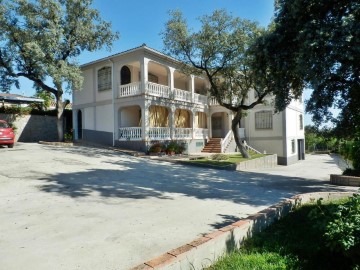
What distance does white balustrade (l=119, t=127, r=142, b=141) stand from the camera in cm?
2112

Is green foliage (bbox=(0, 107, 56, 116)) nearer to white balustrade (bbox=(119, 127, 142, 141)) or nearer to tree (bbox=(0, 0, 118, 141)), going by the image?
tree (bbox=(0, 0, 118, 141))

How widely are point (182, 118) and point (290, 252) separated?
74.9 ft

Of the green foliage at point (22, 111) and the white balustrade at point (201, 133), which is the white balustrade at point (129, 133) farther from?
the green foliage at point (22, 111)

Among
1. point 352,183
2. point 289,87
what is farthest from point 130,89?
point 352,183

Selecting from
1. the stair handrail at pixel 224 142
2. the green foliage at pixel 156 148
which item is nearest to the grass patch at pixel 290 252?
the green foliage at pixel 156 148

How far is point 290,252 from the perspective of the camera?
14.8ft

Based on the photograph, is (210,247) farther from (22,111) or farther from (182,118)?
(22,111)

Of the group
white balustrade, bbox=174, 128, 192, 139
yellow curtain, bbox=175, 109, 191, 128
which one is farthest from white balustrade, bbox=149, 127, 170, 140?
yellow curtain, bbox=175, 109, 191, 128

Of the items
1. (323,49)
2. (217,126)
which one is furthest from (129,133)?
(323,49)

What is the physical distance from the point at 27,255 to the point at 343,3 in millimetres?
11604

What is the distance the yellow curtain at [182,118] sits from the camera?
2645 centimetres

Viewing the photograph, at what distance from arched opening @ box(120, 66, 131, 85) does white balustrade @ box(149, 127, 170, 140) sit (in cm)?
493

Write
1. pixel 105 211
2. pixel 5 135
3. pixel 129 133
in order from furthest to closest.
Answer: pixel 129 133
pixel 5 135
pixel 105 211

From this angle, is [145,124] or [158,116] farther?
[158,116]
